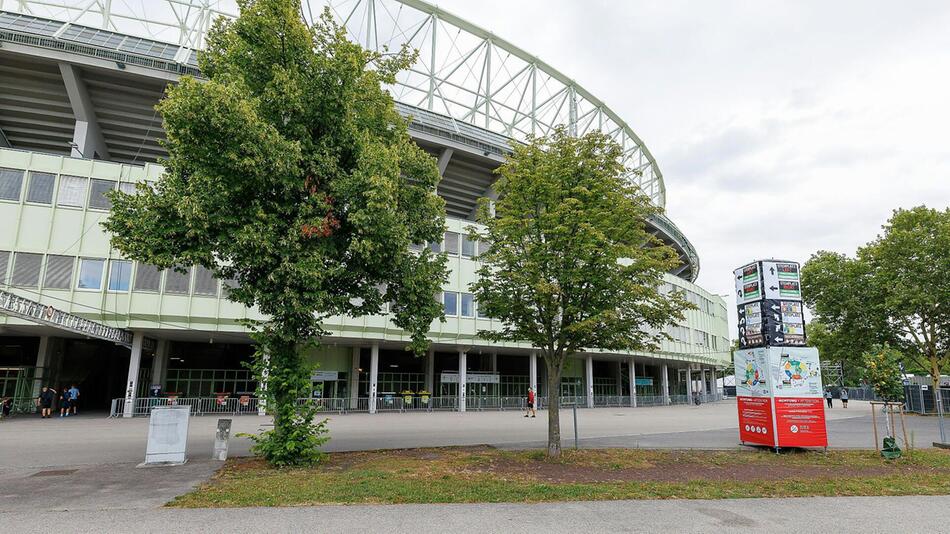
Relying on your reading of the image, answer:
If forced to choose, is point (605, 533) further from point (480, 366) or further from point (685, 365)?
point (685, 365)

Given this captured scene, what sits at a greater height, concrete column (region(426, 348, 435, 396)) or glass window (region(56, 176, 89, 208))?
glass window (region(56, 176, 89, 208))

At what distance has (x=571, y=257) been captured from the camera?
12.1 meters

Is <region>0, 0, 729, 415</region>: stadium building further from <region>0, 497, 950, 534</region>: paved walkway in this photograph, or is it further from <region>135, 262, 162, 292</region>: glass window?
<region>0, 497, 950, 534</region>: paved walkway

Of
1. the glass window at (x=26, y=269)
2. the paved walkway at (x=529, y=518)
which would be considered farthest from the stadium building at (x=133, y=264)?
the paved walkway at (x=529, y=518)

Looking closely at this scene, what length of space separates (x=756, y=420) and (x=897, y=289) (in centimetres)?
2303

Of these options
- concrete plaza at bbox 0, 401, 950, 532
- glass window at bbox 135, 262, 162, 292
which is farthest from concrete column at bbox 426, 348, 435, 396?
concrete plaza at bbox 0, 401, 950, 532

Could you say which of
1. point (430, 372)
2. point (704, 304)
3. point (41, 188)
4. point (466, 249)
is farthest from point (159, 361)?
point (704, 304)

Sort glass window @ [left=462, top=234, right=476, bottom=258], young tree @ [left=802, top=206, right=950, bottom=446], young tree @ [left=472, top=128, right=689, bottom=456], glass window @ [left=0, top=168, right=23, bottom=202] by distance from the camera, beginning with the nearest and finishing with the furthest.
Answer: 1. young tree @ [left=472, top=128, right=689, bottom=456]
2. glass window @ [left=0, top=168, right=23, bottom=202]
3. young tree @ [left=802, top=206, right=950, bottom=446]
4. glass window @ [left=462, top=234, right=476, bottom=258]

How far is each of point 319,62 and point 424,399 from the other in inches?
1025

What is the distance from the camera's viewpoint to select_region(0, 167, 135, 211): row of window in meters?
24.9

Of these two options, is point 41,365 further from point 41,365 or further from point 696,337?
point 696,337

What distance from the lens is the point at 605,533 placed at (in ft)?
20.5

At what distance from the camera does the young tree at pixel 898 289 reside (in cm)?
2938

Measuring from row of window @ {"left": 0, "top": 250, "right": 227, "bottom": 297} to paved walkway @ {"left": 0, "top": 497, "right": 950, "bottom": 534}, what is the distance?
21149 mm
